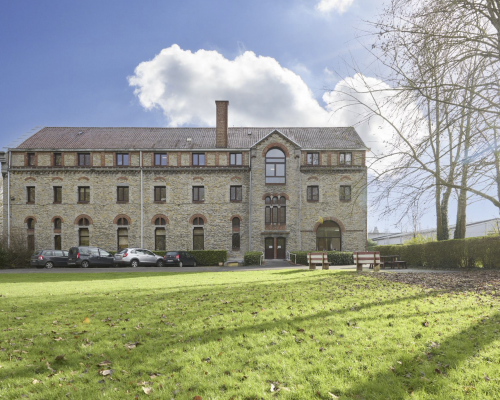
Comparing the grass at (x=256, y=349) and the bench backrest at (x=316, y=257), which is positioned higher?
the grass at (x=256, y=349)

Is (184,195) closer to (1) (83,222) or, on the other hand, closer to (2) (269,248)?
(2) (269,248)

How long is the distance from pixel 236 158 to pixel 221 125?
3.92m

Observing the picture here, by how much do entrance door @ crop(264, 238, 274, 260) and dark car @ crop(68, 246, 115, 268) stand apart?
13.7 meters

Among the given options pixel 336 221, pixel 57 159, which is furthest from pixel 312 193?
pixel 57 159

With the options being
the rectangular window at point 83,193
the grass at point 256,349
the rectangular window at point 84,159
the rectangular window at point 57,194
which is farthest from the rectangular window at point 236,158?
the grass at point 256,349

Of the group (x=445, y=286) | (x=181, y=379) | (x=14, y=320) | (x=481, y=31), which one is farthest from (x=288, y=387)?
(x=481, y=31)

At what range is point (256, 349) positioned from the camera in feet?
16.6

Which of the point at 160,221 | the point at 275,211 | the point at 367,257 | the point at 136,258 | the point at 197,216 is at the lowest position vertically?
the point at 136,258

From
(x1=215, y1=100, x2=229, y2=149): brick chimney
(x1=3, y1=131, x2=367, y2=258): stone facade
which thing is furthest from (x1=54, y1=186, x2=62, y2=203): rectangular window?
(x1=215, y1=100, x2=229, y2=149): brick chimney

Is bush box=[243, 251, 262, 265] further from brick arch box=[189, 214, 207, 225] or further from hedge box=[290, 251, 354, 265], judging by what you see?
brick arch box=[189, 214, 207, 225]

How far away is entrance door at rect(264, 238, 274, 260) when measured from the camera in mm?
34125

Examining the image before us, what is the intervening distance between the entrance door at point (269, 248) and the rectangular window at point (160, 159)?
1274 centimetres

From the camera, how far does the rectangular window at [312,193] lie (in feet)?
115

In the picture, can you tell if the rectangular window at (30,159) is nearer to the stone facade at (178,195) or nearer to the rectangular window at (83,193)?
the stone facade at (178,195)
